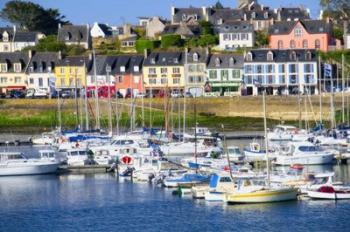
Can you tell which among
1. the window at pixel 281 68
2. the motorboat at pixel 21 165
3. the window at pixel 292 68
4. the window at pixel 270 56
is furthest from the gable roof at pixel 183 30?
the motorboat at pixel 21 165

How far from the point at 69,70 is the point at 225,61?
11.3 metres

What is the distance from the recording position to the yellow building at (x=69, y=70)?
86.3 m

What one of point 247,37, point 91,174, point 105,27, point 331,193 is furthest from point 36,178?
point 105,27

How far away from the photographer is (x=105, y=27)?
343 feet

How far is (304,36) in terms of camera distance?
3479 inches

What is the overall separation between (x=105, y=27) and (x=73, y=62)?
1826cm

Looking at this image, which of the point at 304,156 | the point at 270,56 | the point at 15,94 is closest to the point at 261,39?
the point at 270,56

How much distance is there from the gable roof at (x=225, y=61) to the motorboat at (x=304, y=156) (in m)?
33.0

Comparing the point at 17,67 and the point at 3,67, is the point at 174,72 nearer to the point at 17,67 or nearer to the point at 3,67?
the point at 17,67

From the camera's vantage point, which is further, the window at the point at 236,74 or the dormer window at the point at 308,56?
the window at the point at 236,74

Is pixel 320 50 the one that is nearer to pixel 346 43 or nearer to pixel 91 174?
pixel 346 43

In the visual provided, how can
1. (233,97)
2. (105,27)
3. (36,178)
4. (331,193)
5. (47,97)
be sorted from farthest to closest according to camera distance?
(105,27) < (47,97) < (233,97) < (36,178) < (331,193)

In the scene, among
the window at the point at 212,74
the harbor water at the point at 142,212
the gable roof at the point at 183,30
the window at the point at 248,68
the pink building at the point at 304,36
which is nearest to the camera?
the harbor water at the point at 142,212

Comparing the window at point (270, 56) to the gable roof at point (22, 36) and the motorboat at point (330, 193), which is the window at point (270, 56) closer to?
the gable roof at point (22, 36)
